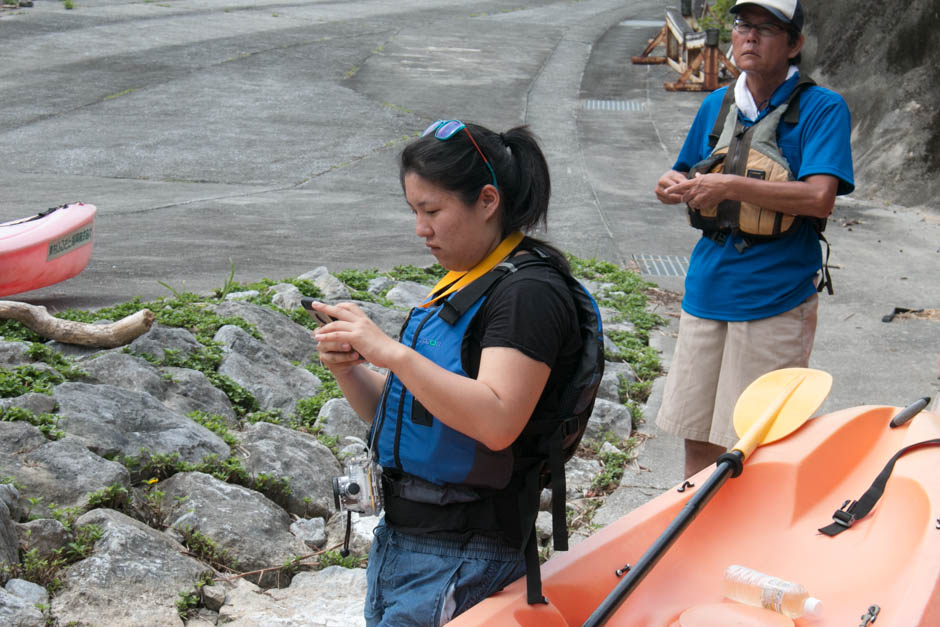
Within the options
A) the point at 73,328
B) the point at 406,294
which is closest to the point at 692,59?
the point at 406,294

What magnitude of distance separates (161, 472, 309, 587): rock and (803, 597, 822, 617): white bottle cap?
2120mm

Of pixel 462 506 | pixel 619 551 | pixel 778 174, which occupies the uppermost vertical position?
pixel 778 174

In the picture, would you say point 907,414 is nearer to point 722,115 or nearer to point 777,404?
point 777,404

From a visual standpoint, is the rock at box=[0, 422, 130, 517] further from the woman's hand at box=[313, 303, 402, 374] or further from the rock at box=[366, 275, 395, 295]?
the rock at box=[366, 275, 395, 295]

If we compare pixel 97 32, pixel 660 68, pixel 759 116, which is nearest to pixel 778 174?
pixel 759 116

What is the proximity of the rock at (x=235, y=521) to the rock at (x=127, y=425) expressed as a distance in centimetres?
26

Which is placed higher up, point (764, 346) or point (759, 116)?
point (759, 116)

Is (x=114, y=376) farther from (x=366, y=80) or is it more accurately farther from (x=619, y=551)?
(x=366, y=80)

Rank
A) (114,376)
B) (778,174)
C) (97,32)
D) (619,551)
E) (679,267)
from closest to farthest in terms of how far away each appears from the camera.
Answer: (619,551)
(778,174)
(114,376)
(679,267)
(97,32)

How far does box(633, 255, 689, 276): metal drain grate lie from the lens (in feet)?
29.1

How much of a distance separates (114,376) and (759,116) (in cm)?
331

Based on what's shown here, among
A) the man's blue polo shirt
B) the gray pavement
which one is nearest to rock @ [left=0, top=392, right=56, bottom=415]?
the gray pavement

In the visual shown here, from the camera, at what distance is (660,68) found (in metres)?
23.0

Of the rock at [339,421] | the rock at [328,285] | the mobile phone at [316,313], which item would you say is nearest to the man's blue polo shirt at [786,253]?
the mobile phone at [316,313]
